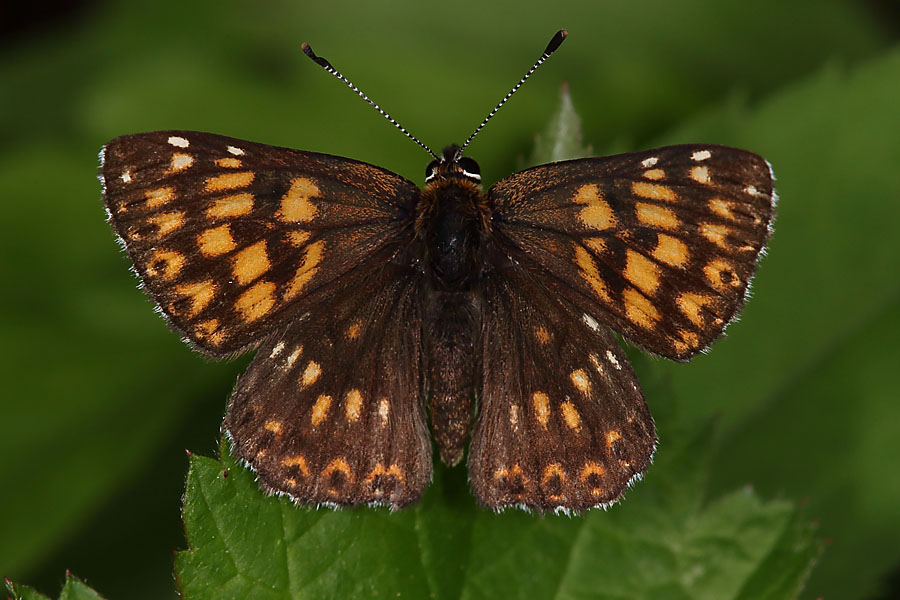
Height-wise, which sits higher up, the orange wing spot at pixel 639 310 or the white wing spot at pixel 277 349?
the orange wing spot at pixel 639 310

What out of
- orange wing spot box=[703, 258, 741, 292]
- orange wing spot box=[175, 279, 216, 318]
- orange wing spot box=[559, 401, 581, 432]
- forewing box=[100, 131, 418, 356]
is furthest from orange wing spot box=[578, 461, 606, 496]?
orange wing spot box=[175, 279, 216, 318]

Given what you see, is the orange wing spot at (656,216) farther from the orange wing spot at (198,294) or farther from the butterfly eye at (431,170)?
the orange wing spot at (198,294)

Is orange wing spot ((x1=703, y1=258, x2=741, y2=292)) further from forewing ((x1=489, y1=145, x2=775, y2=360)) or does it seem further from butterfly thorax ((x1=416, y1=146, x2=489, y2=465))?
butterfly thorax ((x1=416, y1=146, x2=489, y2=465))

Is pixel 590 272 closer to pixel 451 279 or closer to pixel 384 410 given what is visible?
A: pixel 451 279
